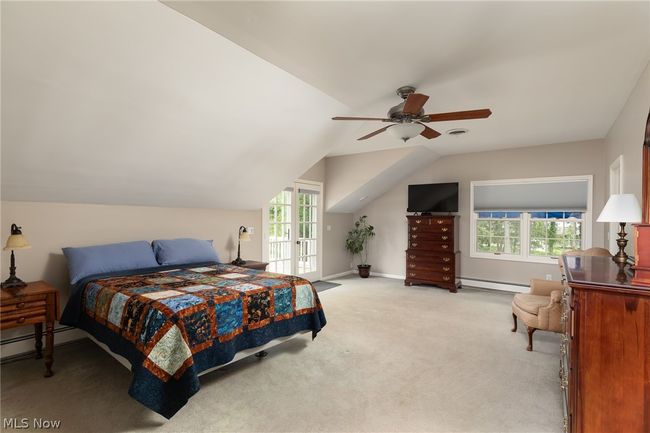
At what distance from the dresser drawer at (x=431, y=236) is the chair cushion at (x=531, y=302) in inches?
91.8

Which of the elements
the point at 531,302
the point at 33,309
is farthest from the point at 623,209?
the point at 33,309


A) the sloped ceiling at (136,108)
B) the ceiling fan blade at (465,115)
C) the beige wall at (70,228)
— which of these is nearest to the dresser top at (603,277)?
the ceiling fan blade at (465,115)

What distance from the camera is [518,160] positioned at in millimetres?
5633

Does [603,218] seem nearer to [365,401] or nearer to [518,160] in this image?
[365,401]

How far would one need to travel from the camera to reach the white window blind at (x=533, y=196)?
17.0 ft

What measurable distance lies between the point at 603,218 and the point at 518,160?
156 inches

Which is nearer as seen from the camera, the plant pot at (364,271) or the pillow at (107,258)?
the pillow at (107,258)

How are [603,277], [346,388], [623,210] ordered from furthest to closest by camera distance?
[346,388]
[623,210]
[603,277]

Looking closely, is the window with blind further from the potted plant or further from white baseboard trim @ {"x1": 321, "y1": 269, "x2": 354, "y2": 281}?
white baseboard trim @ {"x1": 321, "y1": 269, "x2": 354, "y2": 281}

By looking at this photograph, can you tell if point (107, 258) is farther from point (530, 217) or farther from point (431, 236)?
point (530, 217)

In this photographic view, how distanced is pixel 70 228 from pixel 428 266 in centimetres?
532

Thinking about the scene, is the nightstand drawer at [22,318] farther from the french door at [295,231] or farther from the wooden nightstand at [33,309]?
the french door at [295,231]

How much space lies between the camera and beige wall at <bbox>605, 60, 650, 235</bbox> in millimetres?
2652

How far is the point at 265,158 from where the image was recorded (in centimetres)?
399
